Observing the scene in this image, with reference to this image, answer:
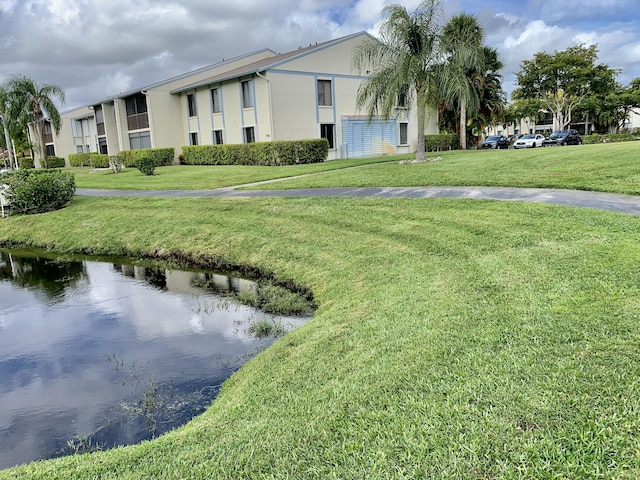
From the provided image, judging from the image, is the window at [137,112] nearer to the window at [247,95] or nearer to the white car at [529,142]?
the window at [247,95]

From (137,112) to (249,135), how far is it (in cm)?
1195

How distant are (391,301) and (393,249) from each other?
2.31 metres

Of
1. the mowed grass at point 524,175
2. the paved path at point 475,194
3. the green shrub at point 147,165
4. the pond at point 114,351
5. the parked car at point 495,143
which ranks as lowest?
the pond at point 114,351

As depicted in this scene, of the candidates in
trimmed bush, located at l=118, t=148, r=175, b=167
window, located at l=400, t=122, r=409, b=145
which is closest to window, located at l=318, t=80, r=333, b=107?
window, located at l=400, t=122, r=409, b=145

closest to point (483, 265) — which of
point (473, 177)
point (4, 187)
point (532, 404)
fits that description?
point (532, 404)

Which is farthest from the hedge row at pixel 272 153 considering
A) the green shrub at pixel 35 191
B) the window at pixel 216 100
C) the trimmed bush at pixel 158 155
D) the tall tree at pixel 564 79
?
the tall tree at pixel 564 79

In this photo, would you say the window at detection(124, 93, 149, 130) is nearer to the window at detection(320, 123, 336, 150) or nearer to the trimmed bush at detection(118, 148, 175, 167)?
the trimmed bush at detection(118, 148, 175, 167)

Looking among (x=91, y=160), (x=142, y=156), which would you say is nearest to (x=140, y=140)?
(x=142, y=156)

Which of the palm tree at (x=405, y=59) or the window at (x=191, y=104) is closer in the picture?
the palm tree at (x=405, y=59)

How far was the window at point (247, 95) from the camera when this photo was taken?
27.8 meters

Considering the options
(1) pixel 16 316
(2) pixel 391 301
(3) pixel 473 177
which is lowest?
(1) pixel 16 316

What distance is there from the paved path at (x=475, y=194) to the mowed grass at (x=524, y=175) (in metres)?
0.50

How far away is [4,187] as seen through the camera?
48.5ft

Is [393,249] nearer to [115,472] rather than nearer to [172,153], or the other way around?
[115,472]
